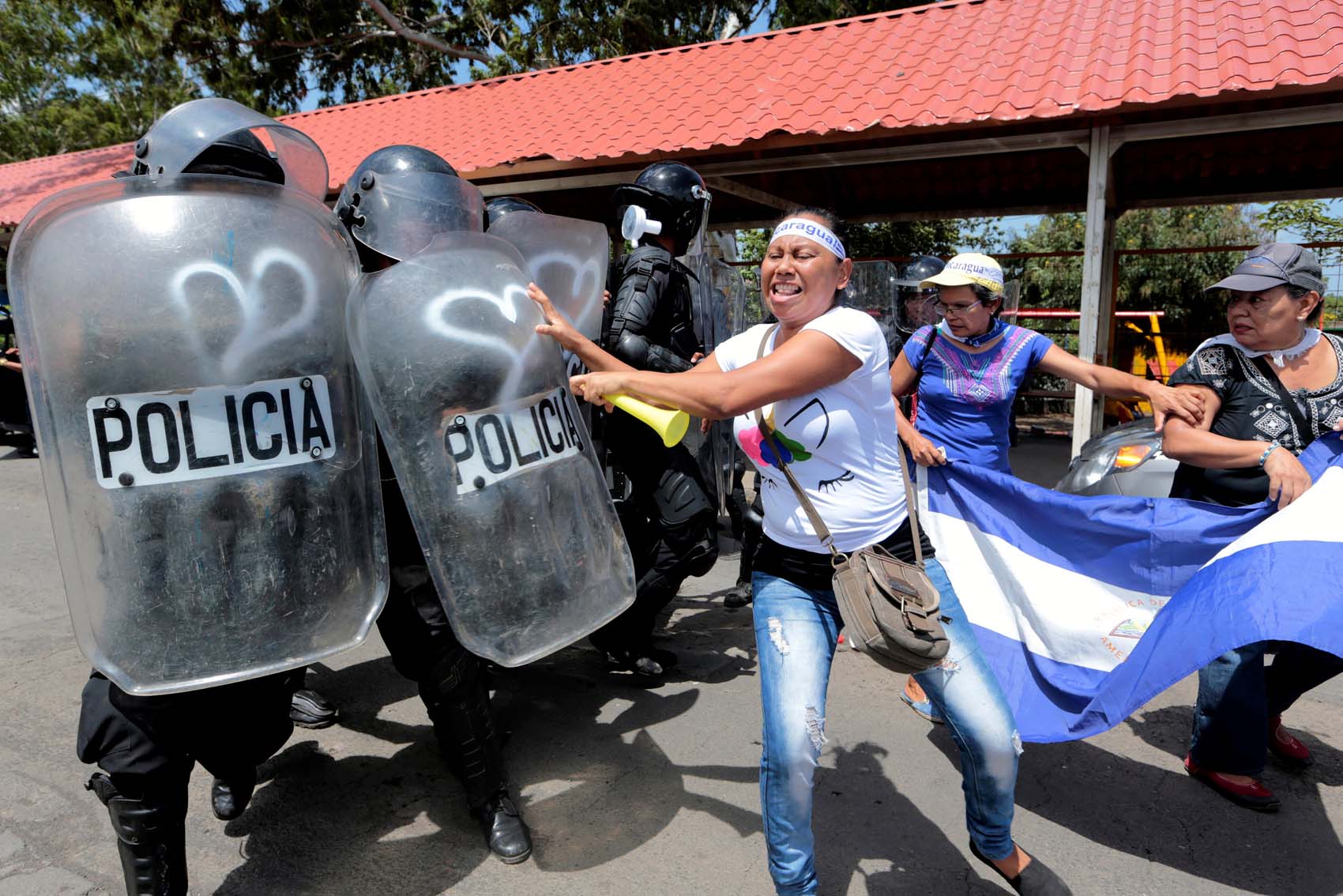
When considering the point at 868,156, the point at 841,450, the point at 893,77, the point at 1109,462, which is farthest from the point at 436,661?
the point at 893,77

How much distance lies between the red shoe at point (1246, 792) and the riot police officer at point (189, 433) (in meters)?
2.65

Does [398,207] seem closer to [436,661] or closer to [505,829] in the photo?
[436,661]

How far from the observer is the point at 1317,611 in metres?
2.12

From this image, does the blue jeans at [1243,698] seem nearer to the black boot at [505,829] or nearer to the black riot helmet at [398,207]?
the black boot at [505,829]

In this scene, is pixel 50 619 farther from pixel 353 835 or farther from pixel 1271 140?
pixel 1271 140

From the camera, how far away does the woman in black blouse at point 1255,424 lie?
8.45ft

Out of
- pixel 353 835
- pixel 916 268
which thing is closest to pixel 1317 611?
pixel 353 835

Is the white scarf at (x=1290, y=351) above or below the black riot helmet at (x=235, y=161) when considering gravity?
below

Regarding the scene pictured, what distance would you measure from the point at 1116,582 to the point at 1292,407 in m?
0.72

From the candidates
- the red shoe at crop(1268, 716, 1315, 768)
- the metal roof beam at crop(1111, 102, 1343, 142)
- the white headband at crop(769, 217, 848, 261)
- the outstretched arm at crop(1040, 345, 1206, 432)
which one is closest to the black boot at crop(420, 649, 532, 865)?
the white headband at crop(769, 217, 848, 261)

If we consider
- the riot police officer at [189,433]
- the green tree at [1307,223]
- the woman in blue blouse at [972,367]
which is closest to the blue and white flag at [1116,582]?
the woman in blue blouse at [972,367]

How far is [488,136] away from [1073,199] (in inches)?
252

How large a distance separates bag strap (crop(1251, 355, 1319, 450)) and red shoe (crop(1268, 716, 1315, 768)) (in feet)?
3.42

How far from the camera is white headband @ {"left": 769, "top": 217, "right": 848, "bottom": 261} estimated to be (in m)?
2.08
